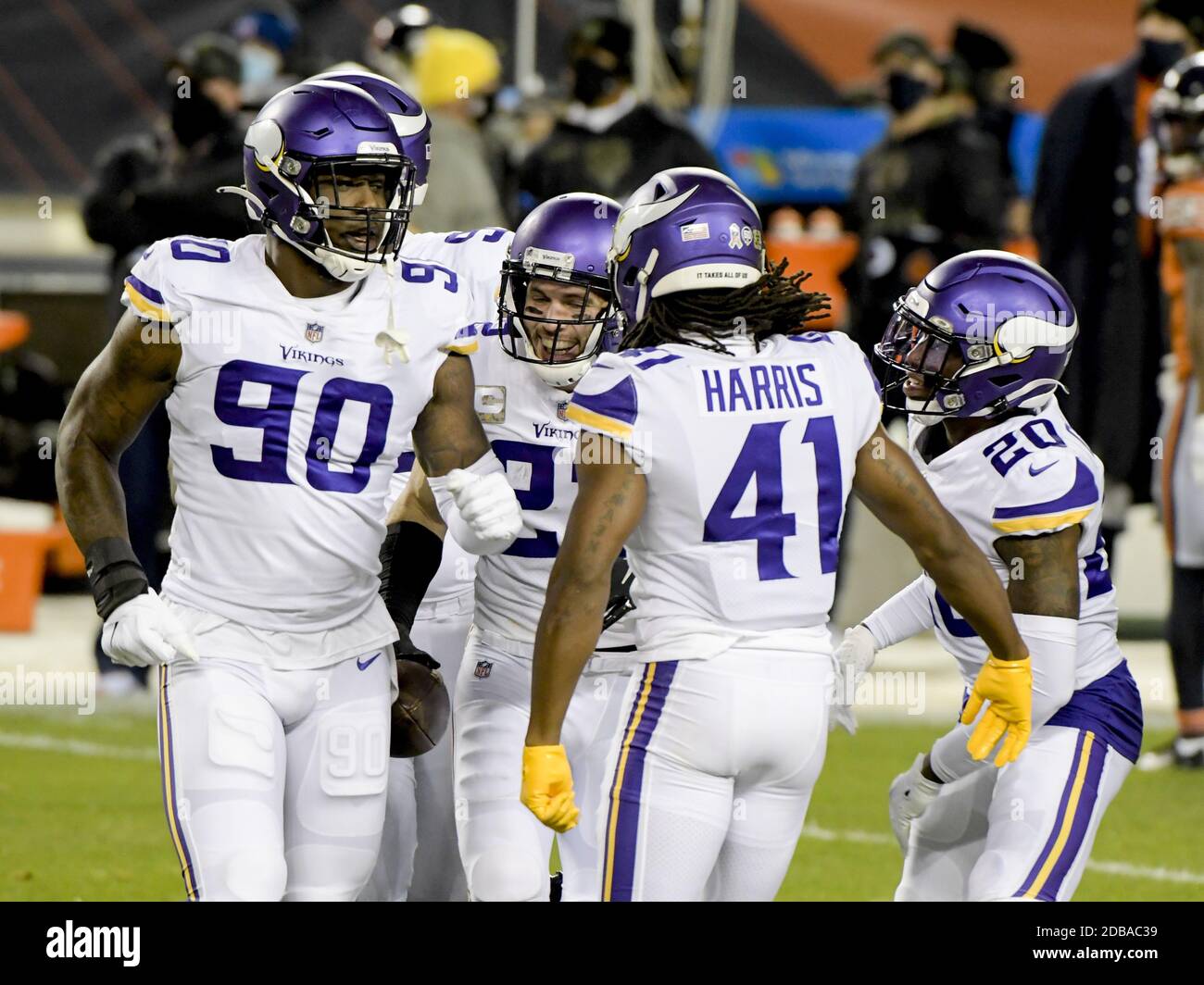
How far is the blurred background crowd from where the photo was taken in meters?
7.79

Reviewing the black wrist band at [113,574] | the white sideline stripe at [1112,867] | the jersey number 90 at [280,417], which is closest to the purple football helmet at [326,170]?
the jersey number 90 at [280,417]

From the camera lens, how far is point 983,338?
13.6 feet

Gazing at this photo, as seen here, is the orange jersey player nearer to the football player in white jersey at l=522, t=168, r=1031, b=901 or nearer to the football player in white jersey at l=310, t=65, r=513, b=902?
the football player in white jersey at l=310, t=65, r=513, b=902

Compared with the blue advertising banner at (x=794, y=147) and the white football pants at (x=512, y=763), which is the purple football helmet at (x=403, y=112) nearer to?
the white football pants at (x=512, y=763)

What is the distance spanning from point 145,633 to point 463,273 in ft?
4.81

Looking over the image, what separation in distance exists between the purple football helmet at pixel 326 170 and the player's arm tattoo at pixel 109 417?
0.32 meters

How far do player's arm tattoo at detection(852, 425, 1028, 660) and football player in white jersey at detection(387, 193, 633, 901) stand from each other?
910 mm

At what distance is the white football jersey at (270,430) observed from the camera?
149 inches

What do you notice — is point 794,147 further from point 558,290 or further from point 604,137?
point 558,290

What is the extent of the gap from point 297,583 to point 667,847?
885 millimetres

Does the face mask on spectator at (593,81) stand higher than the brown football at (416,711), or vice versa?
the face mask on spectator at (593,81)

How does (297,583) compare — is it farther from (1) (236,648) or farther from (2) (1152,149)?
(2) (1152,149)

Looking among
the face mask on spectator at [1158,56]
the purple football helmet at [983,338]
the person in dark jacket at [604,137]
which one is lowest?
the purple football helmet at [983,338]

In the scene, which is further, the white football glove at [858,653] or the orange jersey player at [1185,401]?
the orange jersey player at [1185,401]
